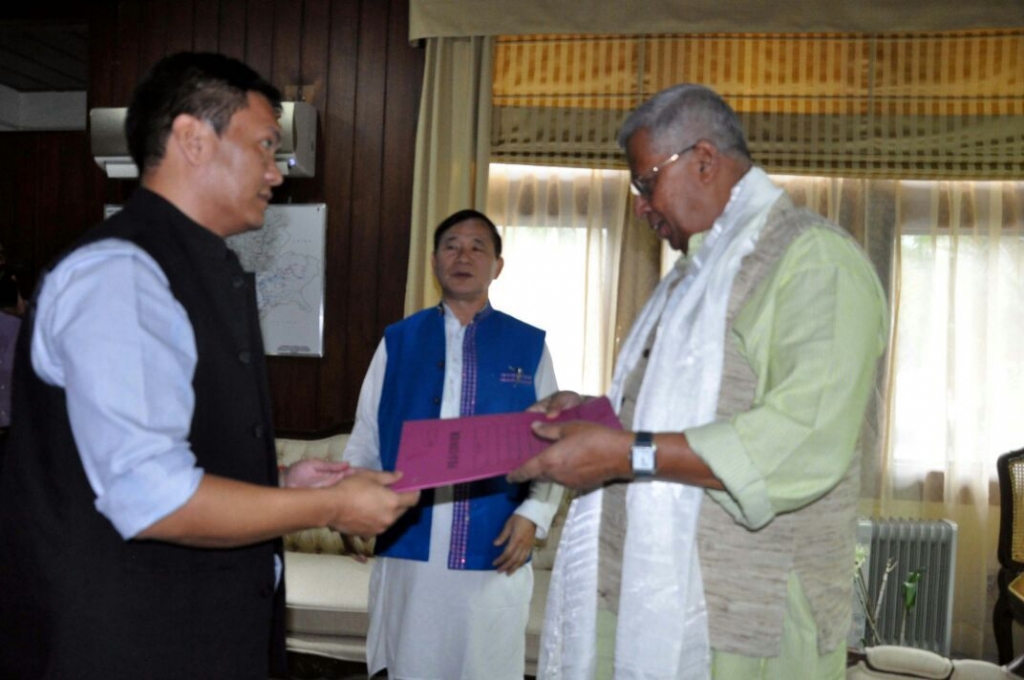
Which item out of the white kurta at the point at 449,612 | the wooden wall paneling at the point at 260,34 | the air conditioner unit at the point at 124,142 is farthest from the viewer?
the wooden wall paneling at the point at 260,34

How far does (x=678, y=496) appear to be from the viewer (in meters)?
1.54

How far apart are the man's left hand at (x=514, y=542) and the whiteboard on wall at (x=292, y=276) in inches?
97.9

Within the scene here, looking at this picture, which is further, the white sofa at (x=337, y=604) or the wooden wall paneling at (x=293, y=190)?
the wooden wall paneling at (x=293, y=190)

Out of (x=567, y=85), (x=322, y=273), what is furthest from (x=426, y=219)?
(x=567, y=85)

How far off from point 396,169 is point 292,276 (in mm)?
770

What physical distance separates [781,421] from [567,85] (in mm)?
3469

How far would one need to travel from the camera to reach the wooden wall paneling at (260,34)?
4.80m

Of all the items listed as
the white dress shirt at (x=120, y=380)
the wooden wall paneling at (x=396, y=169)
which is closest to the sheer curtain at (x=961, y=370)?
the wooden wall paneling at (x=396, y=169)

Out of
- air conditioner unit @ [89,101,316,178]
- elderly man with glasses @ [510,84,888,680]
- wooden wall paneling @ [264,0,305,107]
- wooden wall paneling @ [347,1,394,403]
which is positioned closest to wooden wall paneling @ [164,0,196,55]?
wooden wall paneling @ [264,0,305,107]

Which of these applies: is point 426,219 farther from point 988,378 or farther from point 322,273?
point 988,378

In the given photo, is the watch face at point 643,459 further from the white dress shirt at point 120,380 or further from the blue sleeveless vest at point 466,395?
the blue sleeveless vest at point 466,395

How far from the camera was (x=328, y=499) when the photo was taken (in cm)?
124

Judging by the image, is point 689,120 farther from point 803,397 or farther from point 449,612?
point 449,612

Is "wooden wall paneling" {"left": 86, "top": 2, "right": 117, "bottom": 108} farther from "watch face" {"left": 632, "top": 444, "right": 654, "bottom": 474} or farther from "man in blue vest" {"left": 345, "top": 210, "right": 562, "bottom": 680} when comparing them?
"watch face" {"left": 632, "top": 444, "right": 654, "bottom": 474}
